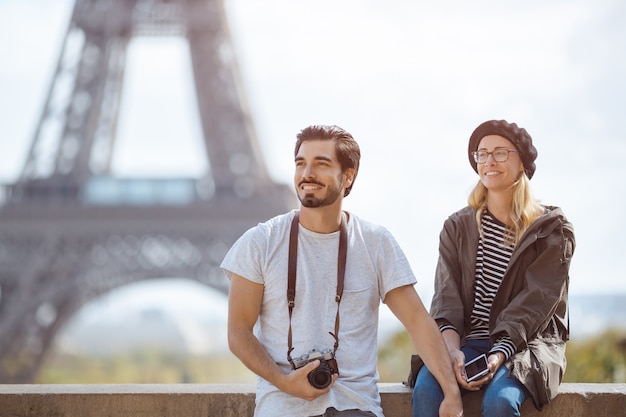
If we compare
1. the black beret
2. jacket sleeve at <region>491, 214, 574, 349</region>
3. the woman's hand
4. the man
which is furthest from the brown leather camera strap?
the black beret

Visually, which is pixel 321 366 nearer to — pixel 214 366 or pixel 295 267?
pixel 295 267

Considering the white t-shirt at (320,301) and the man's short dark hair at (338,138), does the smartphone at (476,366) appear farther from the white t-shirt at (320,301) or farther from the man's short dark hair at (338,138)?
the man's short dark hair at (338,138)

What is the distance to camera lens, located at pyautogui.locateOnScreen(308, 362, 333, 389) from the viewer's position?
333cm

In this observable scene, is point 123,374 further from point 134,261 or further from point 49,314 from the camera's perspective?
point 134,261

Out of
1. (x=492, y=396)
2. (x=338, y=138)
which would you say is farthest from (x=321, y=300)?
(x=492, y=396)

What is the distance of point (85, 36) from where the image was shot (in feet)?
77.4

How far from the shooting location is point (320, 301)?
351 centimetres

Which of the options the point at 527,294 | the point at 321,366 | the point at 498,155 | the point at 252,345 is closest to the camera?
the point at 321,366

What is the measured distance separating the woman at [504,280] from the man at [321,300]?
0.70ft

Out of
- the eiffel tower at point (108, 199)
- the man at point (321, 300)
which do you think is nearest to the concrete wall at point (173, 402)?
the man at point (321, 300)

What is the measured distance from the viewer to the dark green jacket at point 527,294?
12.0ft

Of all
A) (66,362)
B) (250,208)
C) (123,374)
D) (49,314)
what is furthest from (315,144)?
(66,362)

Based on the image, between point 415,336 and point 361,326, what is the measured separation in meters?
0.26

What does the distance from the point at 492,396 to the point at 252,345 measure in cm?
96
